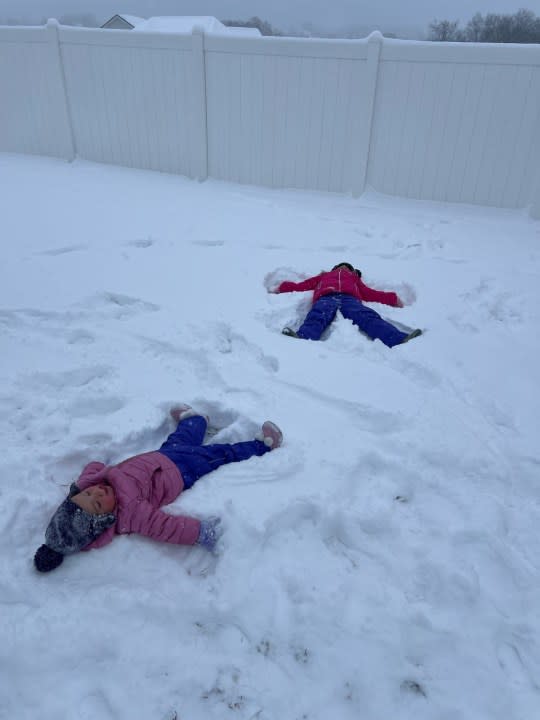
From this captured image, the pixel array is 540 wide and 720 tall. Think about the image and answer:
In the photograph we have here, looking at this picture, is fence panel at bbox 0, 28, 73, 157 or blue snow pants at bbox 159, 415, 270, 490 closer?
blue snow pants at bbox 159, 415, 270, 490

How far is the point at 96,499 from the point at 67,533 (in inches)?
7.4

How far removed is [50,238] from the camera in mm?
5570

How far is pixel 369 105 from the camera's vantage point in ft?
22.3

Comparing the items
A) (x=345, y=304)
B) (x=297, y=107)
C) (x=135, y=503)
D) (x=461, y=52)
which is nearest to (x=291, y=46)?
(x=297, y=107)

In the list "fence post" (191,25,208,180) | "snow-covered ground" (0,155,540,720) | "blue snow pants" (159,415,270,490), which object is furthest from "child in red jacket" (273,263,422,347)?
"fence post" (191,25,208,180)

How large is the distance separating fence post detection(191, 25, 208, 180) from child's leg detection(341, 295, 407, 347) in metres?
4.66

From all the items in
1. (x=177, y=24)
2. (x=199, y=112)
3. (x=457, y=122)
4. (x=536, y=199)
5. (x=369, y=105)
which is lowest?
(x=536, y=199)

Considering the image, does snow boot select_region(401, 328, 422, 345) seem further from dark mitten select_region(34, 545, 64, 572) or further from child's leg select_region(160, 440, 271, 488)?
dark mitten select_region(34, 545, 64, 572)

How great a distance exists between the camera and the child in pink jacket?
7.47 feet

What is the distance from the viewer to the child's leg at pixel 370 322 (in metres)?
3.98

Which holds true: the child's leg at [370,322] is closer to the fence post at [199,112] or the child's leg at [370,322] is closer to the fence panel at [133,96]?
the fence post at [199,112]

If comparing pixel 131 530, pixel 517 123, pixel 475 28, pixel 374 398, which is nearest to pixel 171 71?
pixel 517 123

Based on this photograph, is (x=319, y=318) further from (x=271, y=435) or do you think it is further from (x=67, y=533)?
(x=67, y=533)

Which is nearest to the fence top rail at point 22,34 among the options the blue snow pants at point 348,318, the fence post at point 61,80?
the fence post at point 61,80
